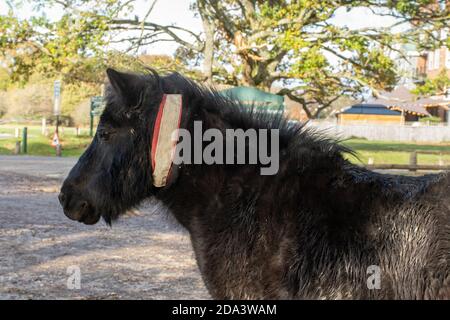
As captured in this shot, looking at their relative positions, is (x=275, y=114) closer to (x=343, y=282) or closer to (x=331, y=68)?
(x=343, y=282)

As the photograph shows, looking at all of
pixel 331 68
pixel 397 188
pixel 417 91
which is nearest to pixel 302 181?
pixel 397 188

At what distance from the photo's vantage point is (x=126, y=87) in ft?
11.5

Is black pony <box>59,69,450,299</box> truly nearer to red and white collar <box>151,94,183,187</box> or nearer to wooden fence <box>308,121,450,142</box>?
red and white collar <box>151,94,183,187</box>

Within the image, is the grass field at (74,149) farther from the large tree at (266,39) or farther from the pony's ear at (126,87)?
the pony's ear at (126,87)

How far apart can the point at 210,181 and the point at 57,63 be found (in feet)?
58.0

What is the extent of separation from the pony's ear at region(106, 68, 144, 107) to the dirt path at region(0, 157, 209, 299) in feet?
2.25

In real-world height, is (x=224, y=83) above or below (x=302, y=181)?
above

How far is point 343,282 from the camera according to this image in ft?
9.57

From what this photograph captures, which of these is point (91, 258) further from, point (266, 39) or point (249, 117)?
point (266, 39)

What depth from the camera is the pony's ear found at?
11.4ft

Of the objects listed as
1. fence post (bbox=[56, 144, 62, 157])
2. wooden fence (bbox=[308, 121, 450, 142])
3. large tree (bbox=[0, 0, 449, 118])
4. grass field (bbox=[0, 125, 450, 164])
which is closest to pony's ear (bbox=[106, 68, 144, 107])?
large tree (bbox=[0, 0, 449, 118])

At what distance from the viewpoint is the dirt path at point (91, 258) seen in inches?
276

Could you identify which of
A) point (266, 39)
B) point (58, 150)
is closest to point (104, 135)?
point (266, 39)

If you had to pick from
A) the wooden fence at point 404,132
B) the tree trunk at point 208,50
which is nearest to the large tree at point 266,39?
the tree trunk at point 208,50
